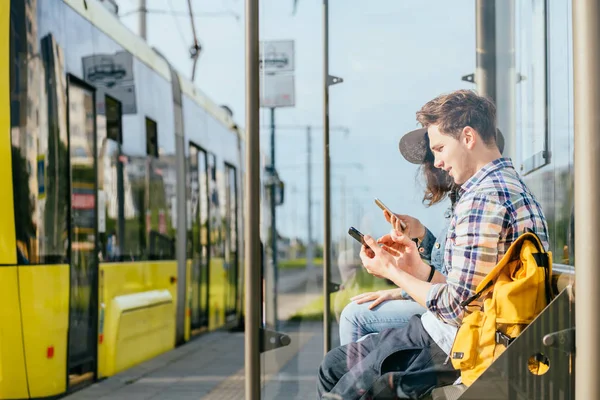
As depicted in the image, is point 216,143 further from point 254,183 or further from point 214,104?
point 254,183

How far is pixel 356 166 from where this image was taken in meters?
2.98

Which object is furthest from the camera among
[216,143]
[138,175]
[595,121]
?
[216,143]

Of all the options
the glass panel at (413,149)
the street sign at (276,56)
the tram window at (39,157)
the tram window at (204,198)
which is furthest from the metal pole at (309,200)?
the tram window at (204,198)

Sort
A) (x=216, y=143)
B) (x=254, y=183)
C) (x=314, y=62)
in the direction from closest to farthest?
(x=254, y=183) < (x=314, y=62) < (x=216, y=143)

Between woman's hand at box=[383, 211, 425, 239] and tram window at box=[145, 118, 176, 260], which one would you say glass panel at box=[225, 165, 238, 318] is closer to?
tram window at box=[145, 118, 176, 260]

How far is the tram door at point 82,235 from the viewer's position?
683 cm

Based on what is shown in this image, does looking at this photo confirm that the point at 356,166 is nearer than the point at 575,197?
No

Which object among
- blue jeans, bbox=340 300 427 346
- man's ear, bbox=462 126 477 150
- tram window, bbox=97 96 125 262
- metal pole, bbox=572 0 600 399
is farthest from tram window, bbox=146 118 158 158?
metal pole, bbox=572 0 600 399

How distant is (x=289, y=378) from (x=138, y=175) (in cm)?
592

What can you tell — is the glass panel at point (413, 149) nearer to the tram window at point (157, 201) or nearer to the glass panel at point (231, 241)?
the tram window at point (157, 201)

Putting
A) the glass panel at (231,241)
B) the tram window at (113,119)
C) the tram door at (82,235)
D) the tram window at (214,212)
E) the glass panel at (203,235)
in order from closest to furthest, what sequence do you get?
the tram door at (82,235)
the tram window at (113,119)
the glass panel at (203,235)
the tram window at (214,212)
the glass panel at (231,241)

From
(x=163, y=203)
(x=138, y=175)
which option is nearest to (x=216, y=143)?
(x=163, y=203)

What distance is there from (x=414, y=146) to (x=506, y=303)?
0.60m

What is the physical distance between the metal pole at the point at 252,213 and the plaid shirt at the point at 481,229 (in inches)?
22.0
